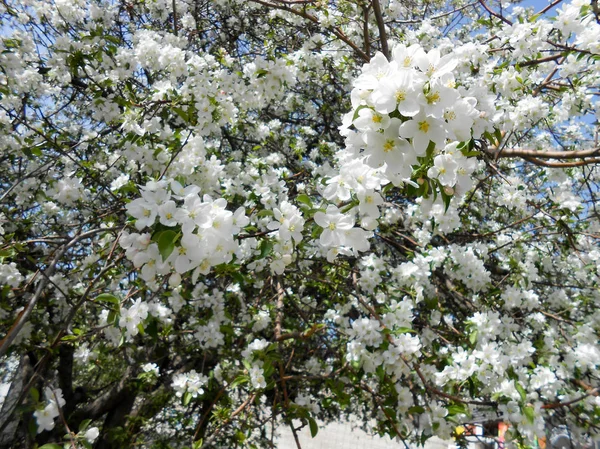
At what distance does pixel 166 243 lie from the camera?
1120 mm

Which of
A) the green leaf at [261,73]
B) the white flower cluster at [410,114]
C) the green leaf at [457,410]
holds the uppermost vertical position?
the green leaf at [261,73]

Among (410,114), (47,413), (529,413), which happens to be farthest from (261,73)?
(529,413)

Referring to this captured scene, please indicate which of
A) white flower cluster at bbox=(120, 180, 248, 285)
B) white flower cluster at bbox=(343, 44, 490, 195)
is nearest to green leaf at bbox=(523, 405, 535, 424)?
white flower cluster at bbox=(343, 44, 490, 195)

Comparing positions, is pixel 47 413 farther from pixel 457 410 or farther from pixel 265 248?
pixel 457 410

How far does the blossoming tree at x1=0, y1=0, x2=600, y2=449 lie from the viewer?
125 cm

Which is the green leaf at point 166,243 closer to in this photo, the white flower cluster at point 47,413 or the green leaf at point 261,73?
the white flower cluster at point 47,413

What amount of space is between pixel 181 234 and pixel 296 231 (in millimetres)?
543

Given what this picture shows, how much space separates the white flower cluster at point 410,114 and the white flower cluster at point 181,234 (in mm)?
452

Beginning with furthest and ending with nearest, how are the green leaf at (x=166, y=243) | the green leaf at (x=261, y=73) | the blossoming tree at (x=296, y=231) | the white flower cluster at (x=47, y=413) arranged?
the green leaf at (x=261, y=73)
the white flower cluster at (x=47, y=413)
the blossoming tree at (x=296, y=231)
the green leaf at (x=166, y=243)

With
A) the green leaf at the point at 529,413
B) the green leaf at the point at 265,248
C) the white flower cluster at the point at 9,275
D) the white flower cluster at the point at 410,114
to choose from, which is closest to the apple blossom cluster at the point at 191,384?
the white flower cluster at the point at 9,275

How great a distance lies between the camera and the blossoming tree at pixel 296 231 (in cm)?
125

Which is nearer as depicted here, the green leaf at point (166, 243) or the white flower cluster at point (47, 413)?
the green leaf at point (166, 243)

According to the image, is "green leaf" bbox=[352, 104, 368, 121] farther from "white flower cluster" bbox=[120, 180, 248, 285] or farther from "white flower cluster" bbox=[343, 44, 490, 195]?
"white flower cluster" bbox=[120, 180, 248, 285]

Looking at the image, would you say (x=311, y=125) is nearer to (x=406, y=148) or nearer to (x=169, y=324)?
(x=169, y=324)
